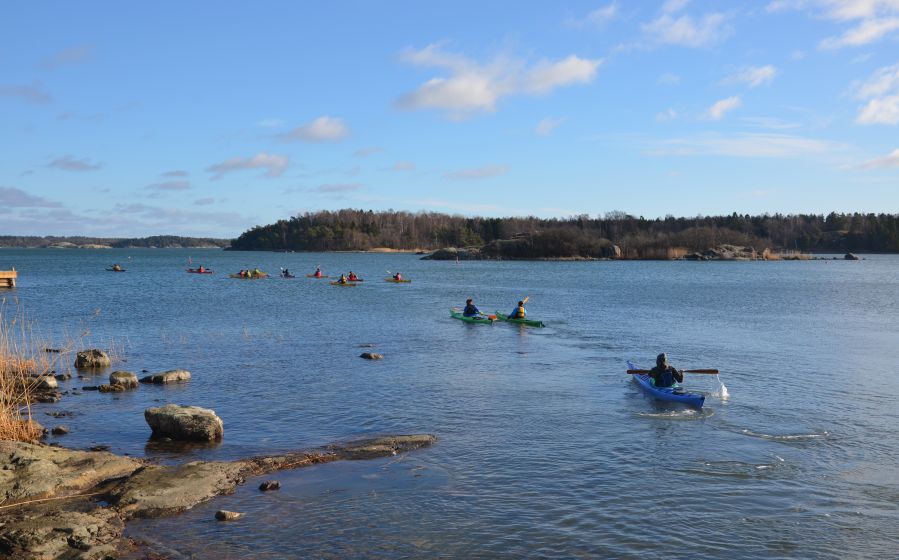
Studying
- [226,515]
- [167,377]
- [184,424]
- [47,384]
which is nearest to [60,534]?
[226,515]

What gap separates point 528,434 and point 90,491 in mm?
10351

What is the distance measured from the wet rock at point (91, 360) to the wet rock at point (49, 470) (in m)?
14.3

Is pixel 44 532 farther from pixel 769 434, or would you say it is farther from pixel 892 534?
pixel 769 434

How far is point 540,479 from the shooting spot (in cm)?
1499

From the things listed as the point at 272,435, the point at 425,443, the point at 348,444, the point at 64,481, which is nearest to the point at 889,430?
the point at 425,443

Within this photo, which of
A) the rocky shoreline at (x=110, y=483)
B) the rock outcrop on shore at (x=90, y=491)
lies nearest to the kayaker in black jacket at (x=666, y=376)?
the rocky shoreline at (x=110, y=483)

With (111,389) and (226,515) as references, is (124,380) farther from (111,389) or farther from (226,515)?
(226,515)

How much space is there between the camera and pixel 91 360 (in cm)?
2795

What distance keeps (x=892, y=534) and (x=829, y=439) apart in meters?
6.27

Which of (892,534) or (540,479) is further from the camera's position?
(540,479)

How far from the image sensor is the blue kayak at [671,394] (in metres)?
21.5

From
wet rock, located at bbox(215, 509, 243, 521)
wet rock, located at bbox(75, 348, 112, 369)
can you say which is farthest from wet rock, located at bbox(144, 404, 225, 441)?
wet rock, located at bbox(75, 348, 112, 369)

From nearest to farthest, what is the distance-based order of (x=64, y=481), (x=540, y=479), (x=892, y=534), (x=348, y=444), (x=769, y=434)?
(x=892, y=534), (x=64, y=481), (x=540, y=479), (x=348, y=444), (x=769, y=434)

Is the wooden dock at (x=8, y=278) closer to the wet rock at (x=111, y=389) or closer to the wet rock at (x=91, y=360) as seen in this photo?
the wet rock at (x=91, y=360)
